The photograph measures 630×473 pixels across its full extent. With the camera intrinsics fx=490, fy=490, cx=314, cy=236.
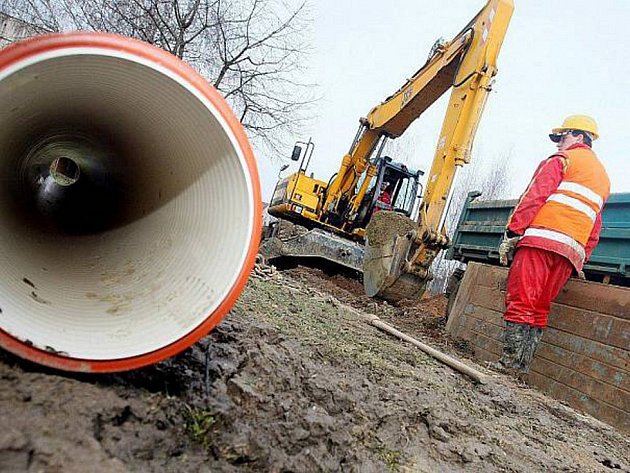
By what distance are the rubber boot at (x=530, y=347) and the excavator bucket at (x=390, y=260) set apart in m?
1.49

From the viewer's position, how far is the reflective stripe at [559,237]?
12.3 ft

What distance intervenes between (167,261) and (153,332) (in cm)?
38

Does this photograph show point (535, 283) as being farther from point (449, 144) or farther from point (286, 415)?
point (286, 415)

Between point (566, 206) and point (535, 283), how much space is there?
645 mm

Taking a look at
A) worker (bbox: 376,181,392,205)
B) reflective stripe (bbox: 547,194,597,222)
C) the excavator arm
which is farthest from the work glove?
worker (bbox: 376,181,392,205)

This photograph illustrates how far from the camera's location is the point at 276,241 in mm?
8367

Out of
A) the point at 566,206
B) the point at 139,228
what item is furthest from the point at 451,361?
the point at 139,228

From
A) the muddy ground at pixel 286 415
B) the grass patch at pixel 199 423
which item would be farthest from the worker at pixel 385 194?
the grass patch at pixel 199 423

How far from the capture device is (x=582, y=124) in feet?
13.8

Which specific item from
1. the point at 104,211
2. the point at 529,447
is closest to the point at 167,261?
the point at 104,211

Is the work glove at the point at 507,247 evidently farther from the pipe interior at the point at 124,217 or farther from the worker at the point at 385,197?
the worker at the point at 385,197

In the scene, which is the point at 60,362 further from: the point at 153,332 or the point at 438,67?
the point at 438,67

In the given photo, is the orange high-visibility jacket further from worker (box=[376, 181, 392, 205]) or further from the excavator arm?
worker (box=[376, 181, 392, 205])

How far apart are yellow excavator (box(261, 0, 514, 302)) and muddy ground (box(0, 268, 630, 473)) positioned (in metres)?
2.09
